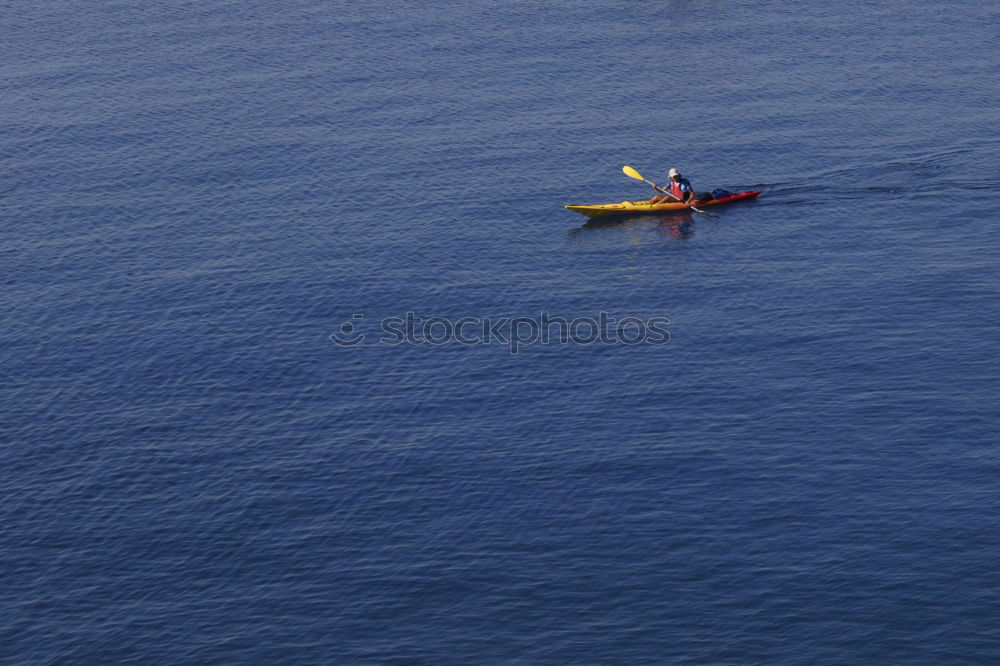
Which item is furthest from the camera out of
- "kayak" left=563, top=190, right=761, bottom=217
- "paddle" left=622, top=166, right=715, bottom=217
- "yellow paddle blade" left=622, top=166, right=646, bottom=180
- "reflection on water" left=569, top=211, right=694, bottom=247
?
"yellow paddle blade" left=622, top=166, right=646, bottom=180

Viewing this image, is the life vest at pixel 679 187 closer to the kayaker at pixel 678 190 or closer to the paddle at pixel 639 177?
the kayaker at pixel 678 190

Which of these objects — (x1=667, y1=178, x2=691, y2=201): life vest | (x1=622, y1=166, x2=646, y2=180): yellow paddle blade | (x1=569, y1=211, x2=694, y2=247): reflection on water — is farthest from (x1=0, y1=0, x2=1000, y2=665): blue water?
(x1=622, y1=166, x2=646, y2=180): yellow paddle blade

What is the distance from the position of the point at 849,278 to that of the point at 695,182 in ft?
91.5

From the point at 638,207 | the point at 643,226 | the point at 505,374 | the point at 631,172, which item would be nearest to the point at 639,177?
the point at 631,172

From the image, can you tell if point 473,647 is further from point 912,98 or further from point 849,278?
point 912,98

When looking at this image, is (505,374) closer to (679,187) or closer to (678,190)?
(679,187)

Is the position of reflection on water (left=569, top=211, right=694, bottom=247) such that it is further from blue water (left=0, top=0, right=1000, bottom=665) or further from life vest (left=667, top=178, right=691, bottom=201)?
life vest (left=667, top=178, right=691, bottom=201)

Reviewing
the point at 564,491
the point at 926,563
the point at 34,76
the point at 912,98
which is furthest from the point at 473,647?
the point at 34,76

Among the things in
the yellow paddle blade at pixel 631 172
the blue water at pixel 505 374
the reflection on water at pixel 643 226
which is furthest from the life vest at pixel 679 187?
the yellow paddle blade at pixel 631 172

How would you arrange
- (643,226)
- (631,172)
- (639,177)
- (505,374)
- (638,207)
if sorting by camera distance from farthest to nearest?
(631,172) → (639,177) → (643,226) → (638,207) → (505,374)

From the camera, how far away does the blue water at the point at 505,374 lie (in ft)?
288

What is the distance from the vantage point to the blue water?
87.7m

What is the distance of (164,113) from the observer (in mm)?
177375

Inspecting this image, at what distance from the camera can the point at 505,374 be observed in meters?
114
